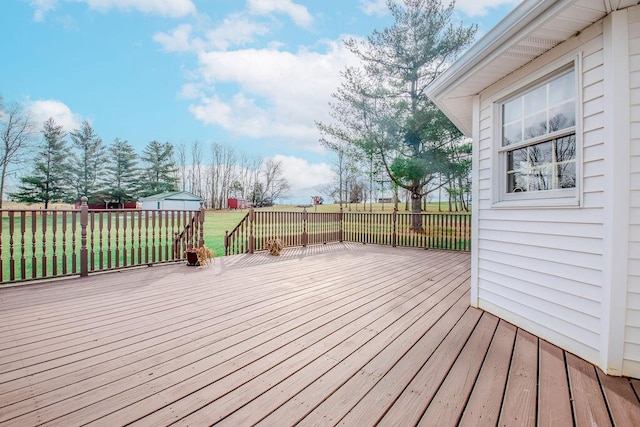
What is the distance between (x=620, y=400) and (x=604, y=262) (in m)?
0.83

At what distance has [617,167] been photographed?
1.83 m

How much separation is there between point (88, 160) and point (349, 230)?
2940cm

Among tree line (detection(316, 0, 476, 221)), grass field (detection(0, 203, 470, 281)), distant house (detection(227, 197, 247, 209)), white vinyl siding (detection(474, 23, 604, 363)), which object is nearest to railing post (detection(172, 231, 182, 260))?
grass field (detection(0, 203, 470, 281))

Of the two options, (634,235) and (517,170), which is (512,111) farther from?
(634,235)

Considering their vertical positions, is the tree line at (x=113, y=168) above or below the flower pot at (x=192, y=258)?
above

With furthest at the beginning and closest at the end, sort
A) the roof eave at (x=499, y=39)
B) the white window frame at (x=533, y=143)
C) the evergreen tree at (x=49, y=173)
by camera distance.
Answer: the evergreen tree at (x=49, y=173) → the white window frame at (x=533, y=143) → the roof eave at (x=499, y=39)

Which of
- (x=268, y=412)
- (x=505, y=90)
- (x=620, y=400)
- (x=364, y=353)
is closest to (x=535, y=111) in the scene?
(x=505, y=90)

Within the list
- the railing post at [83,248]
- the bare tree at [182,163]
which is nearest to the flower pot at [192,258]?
the railing post at [83,248]

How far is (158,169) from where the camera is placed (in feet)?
99.9

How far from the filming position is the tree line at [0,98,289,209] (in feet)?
66.4

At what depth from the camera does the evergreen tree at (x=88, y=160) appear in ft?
85.5

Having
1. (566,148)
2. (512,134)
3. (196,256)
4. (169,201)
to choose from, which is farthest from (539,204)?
(169,201)

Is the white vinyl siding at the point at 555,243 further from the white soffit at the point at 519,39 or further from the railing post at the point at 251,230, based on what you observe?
the railing post at the point at 251,230

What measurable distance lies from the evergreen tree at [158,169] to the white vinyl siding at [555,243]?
3300cm
